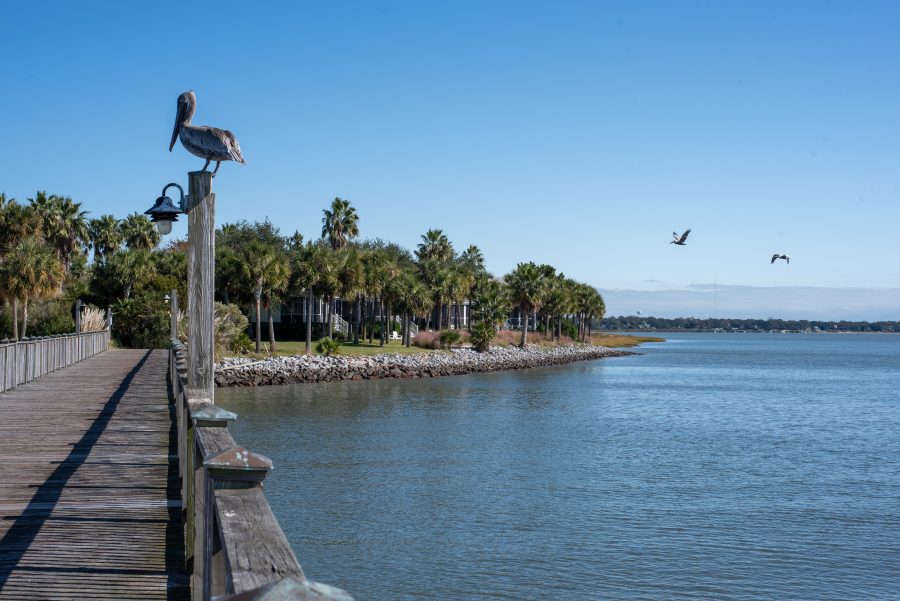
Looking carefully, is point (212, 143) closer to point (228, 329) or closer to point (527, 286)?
point (228, 329)

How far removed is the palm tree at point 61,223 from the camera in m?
62.0

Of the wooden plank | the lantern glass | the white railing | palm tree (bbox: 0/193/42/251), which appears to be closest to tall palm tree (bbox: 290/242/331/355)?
the white railing

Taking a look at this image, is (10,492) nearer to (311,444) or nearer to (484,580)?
(484,580)

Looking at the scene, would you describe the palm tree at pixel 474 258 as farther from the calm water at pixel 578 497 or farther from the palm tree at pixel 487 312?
the calm water at pixel 578 497

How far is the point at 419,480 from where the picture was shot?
2397cm

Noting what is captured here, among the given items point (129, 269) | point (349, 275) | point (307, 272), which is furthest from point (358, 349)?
point (129, 269)

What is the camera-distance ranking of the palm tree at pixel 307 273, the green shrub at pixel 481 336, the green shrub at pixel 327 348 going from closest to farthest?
the palm tree at pixel 307 273 < the green shrub at pixel 327 348 < the green shrub at pixel 481 336

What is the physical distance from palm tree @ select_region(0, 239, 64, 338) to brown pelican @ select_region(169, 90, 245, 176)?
39.0m

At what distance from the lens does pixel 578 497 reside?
22469mm

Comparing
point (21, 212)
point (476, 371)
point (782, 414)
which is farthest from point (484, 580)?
point (476, 371)

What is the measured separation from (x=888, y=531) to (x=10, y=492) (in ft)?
58.0

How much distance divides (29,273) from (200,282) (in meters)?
40.3

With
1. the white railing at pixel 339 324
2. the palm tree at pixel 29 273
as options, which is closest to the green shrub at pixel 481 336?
the white railing at pixel 339 324

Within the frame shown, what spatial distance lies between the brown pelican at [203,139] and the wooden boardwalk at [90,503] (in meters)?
3.38
